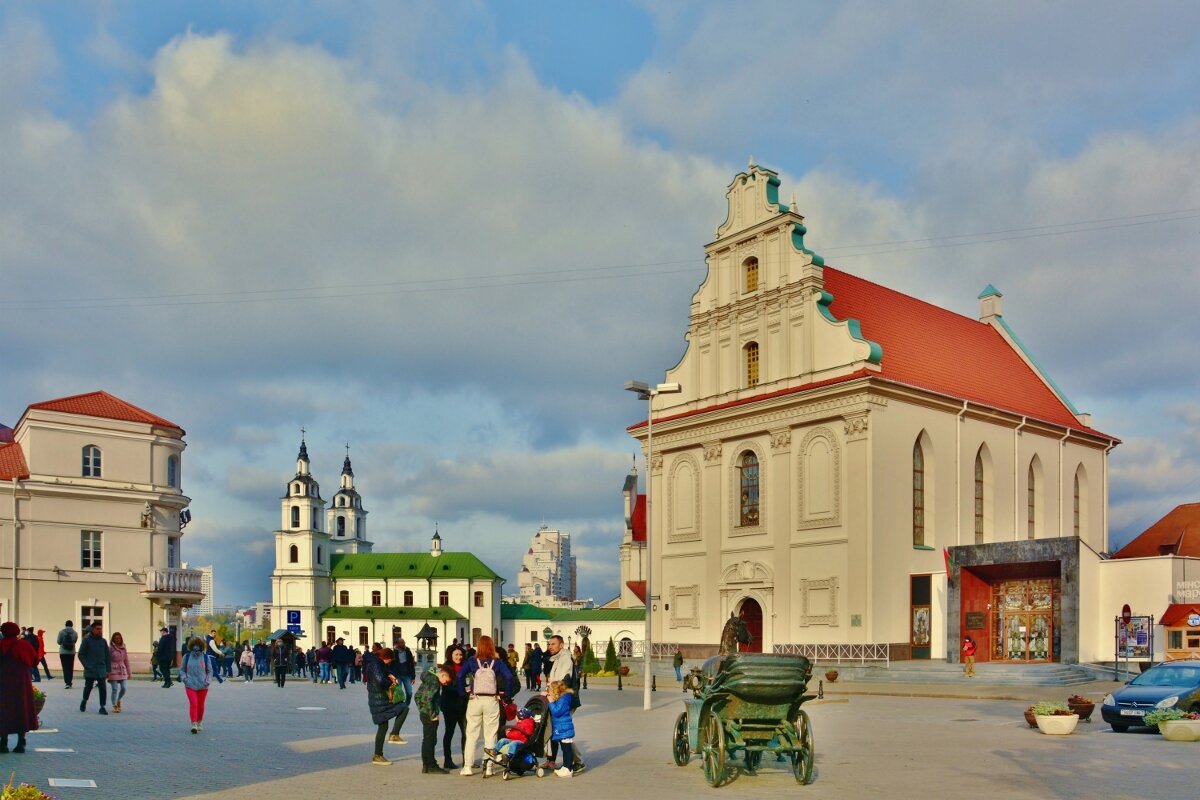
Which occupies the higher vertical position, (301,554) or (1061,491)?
(1061,491)

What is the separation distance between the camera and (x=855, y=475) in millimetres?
41531

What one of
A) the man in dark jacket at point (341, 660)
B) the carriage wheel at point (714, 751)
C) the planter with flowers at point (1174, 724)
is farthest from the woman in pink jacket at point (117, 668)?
the planter with flowers at point (1174, 724)

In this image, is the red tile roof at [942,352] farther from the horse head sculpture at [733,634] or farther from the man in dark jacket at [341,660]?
the man in dark jacket at [341,660]

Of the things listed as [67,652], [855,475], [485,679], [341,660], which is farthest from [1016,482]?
[485,679]

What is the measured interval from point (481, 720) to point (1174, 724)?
1084 cm

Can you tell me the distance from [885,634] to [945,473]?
23.0ft

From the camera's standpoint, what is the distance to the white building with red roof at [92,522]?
4581cm

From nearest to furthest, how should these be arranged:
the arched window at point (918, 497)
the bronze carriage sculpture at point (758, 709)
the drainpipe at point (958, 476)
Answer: the bronze carriage sculpture at point (758, 709), the arched window at point (918, 497), the drainpipe at point (958, 476)

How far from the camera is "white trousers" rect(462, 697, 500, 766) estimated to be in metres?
14.3

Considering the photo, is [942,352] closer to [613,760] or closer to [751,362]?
[751,362]

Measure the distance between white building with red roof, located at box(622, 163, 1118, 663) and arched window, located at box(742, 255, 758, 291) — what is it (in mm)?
90

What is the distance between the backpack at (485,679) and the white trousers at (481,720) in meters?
0.13

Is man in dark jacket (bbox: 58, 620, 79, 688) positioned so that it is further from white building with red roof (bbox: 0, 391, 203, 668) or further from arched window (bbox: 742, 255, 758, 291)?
arched window (bbox: 742, 255, 758, 291)

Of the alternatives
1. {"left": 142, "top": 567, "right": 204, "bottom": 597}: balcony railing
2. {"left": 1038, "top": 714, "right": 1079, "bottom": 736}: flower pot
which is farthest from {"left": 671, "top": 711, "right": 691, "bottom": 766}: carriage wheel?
{"left": 142, "top": 567, "right": 204, "bottom": 597}: balcony railing
